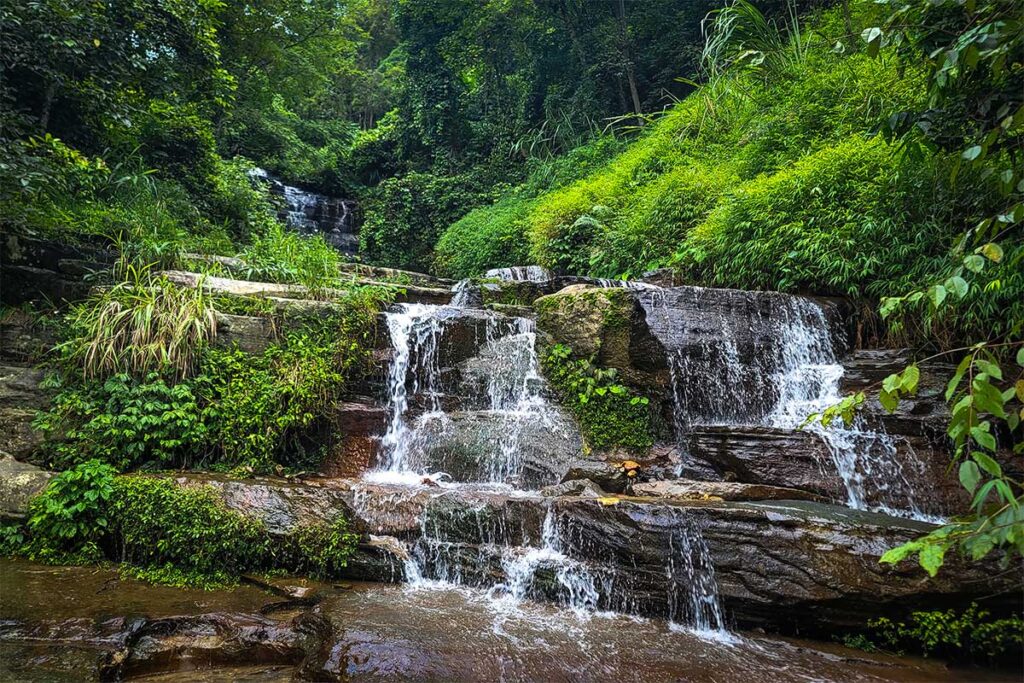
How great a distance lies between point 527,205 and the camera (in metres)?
13.0

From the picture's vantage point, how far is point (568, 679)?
2.71 meters

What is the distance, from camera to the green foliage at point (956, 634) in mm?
3045

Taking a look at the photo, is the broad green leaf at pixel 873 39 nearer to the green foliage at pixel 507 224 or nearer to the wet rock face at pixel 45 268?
the wet rock face at pixel 45 268

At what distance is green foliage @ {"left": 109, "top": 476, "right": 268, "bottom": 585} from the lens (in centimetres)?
369

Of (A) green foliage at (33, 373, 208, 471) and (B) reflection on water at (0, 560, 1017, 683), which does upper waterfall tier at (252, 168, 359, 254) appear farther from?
(B) reflection on water at (0, 560, 1017, 683)

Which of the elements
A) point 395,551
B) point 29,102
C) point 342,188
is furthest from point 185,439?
point 342,188

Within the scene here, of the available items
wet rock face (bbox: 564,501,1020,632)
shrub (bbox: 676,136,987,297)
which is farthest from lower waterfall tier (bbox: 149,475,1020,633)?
shrub (bbox: 676,136,987,297)

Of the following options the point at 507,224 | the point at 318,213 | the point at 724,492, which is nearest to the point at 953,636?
the point at 724,492

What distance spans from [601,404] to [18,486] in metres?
5.13

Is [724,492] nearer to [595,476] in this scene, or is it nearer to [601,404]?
[595,476]

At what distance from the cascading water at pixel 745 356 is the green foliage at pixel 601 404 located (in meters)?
0.45

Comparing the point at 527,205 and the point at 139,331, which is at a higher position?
the point at 527,205

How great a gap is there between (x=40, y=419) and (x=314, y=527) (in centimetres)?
286

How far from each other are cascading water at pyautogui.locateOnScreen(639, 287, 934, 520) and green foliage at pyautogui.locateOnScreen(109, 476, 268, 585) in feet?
14.3
